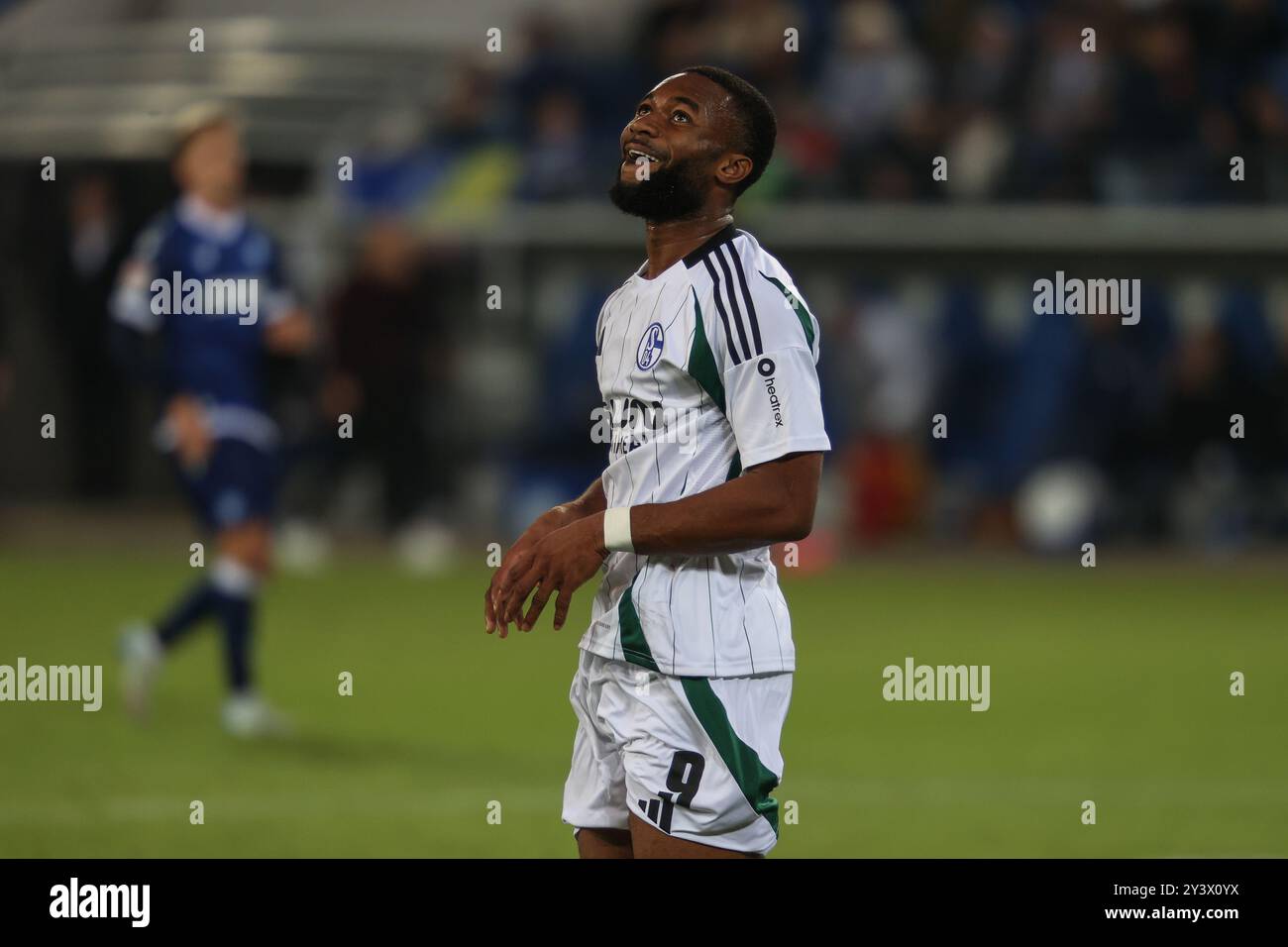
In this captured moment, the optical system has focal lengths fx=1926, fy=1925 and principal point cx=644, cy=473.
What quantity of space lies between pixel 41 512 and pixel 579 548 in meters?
13.3

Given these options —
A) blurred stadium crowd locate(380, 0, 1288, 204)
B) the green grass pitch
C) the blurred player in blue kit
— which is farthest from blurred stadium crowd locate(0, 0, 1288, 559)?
the blurred player in blue kit

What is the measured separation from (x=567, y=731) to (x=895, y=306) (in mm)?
8370

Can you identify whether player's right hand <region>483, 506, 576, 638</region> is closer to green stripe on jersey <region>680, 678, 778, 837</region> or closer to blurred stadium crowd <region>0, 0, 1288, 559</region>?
green stripe on jersey <region>680, 678, 778, 837</region>

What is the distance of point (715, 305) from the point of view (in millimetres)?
3461

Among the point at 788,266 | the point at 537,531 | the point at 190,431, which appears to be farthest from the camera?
the point at 788,266

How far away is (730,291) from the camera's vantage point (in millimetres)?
3457

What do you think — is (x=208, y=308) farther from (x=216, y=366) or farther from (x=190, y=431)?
(x=190, y=431)

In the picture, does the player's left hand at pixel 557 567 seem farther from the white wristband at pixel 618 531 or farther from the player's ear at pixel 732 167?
the player's ear at pixel 732 167

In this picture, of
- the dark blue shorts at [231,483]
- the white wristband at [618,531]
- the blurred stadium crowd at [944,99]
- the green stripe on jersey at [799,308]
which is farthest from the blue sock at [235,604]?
the blurred stadium crowd at [944,99]

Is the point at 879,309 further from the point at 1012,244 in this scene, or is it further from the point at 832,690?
the point at 832,690

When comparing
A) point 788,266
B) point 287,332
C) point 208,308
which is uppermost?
point 788,266

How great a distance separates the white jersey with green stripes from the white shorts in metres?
0.04

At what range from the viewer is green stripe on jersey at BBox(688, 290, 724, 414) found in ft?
11.4

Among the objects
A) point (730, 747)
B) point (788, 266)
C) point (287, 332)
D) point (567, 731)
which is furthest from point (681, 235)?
point (788, 266)
